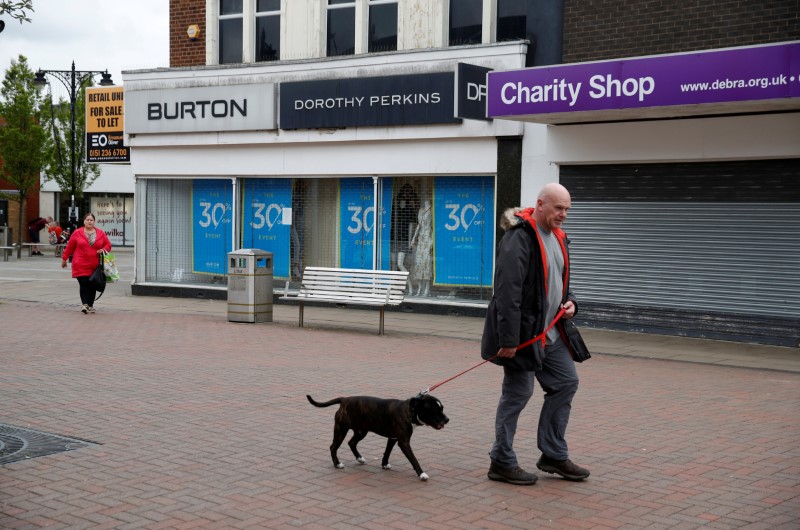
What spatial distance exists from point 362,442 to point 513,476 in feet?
5.17

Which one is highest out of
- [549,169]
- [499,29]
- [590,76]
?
[499,29]

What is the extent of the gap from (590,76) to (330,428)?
7.62m

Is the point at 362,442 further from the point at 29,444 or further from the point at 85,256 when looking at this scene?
the point at 85,256

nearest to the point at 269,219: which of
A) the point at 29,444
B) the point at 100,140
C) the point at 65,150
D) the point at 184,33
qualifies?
the point at 184,33

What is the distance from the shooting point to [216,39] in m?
20.2

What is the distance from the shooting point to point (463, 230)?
1717cm

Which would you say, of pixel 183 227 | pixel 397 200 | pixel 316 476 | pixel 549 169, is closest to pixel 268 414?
pixel 316 476

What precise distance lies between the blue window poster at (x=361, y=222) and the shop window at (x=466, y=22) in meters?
2.78

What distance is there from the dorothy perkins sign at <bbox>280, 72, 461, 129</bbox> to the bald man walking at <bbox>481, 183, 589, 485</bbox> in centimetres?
1058

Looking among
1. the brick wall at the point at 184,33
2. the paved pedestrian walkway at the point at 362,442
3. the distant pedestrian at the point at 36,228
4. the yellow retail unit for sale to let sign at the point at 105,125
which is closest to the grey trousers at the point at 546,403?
the paved pedestrian walkway at the point at 362,442

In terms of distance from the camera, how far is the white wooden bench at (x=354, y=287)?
1459 cm

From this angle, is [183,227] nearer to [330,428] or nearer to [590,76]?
[590,76]

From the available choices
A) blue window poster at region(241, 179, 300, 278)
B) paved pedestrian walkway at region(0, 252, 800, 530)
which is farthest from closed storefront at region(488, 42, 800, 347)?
blue window poster at region(241, 179, 300, 278)

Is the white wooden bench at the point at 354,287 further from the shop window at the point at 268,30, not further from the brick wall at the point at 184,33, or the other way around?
the brick wall at the point at 184,33
